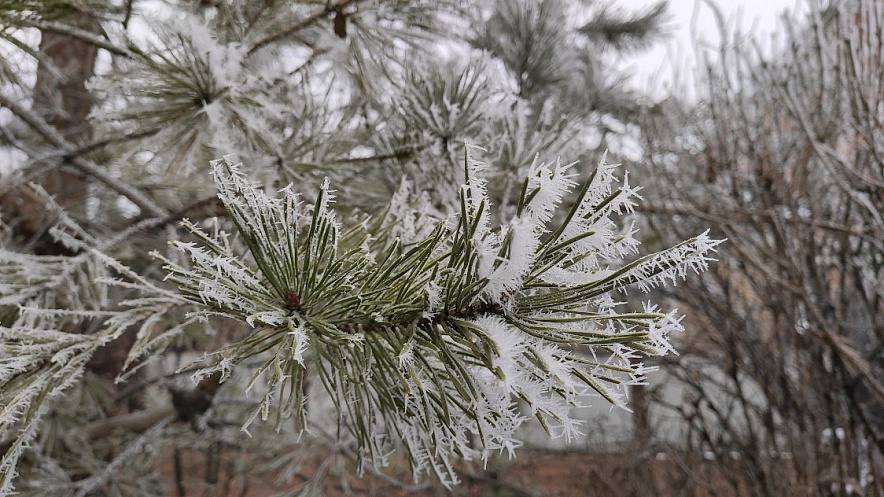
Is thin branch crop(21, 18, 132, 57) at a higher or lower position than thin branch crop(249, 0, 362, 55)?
lower

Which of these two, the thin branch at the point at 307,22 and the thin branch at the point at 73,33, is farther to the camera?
the thin branch at the point at 307,22

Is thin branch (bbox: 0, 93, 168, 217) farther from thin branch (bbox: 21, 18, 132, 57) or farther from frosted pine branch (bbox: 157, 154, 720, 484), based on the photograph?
frosted pine branch (bbox: 157, 154, 720, 484)

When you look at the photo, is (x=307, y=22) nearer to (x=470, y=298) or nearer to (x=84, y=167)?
(x=84, y=167)

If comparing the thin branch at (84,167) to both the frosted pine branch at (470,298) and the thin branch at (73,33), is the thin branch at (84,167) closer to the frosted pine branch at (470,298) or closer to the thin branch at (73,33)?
the thin branch at (73,33)

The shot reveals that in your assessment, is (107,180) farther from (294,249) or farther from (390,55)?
(294,249)

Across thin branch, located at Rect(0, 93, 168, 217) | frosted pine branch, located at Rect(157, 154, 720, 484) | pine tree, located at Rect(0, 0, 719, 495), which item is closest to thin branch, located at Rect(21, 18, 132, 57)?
pine tree, located at Rect(0, 0, 719, 495)

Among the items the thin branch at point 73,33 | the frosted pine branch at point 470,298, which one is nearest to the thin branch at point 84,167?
the thin branch at point 73,33

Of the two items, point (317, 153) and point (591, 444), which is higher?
point (317, 153)

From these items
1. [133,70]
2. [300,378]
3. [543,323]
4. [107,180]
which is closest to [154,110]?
[133,70]
